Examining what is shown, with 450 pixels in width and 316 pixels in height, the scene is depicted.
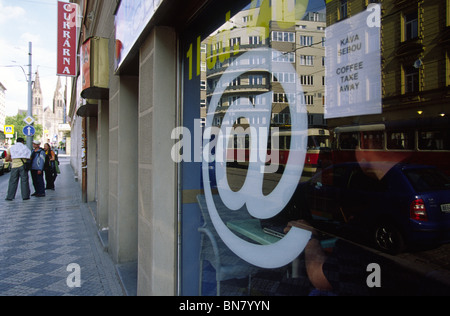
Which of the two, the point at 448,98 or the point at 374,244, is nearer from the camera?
the point at 448,98

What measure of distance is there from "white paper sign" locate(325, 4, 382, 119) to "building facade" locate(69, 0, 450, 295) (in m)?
0.06

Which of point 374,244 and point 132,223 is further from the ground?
point 132,223

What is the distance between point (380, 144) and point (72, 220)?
23.3ft

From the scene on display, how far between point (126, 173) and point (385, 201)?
12.7ft

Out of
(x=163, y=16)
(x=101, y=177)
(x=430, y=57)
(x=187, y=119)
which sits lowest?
(x=101, y=177)

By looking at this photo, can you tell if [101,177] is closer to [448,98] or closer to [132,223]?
[132,223]

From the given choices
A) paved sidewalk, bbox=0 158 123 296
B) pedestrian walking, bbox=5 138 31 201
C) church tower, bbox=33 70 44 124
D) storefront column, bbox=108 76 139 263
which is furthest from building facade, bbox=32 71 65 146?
storefront column, bbox=108 76 139 263

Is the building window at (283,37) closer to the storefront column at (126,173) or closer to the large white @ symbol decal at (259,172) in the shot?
the large white @ symbol decal at (259,172)

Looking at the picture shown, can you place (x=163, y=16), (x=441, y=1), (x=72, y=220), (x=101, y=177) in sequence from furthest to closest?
(x=72, y=220)
(x=101, y=177)
(x=163, y=16)
(x=441, y=1)

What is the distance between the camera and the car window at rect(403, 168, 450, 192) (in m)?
3.46

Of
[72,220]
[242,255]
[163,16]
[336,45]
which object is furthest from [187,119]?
[72,220]

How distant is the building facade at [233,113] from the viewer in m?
2.29

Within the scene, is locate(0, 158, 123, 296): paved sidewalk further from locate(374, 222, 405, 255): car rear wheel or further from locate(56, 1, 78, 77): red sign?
locate(56, 1, 78, 77): red sign

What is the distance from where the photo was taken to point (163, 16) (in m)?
2.79
